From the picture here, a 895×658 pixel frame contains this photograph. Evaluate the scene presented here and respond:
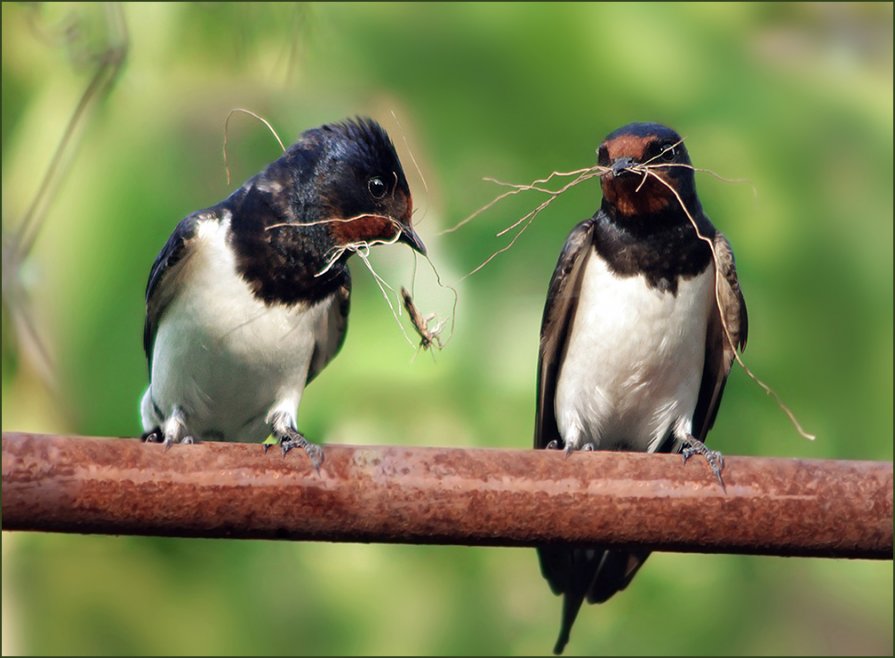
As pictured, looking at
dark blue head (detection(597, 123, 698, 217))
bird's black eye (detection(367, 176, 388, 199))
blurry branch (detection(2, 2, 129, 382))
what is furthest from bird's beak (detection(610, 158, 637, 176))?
blurry branch (detection(2, 2, 129, 382))

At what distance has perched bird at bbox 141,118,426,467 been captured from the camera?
77.3 inches

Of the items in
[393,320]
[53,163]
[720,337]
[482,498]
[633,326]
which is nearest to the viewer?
[482,498]

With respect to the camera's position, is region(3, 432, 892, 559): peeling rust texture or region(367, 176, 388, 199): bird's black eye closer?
region(3, 432, 892, 559): peeling rust texture

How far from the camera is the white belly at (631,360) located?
82.0 inches

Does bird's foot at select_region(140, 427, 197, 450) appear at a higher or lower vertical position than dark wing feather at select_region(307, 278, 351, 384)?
lower

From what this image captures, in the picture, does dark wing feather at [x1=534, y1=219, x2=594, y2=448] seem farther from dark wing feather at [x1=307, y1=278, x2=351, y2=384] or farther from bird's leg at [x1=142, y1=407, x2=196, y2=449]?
bird's leg at [x1=142, y1=407, x2=196, y2=449]

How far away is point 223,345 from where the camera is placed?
6.60 feet

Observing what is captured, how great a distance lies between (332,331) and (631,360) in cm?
49

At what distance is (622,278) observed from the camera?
6.82ft

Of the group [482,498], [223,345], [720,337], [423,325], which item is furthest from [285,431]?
[482,498]

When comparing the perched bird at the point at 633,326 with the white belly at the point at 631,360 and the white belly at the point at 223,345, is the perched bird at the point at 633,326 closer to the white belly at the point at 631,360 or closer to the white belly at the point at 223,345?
the white belly at the point at 631,360

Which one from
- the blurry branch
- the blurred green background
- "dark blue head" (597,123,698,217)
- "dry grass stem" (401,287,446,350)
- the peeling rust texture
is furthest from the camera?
the blurred green background

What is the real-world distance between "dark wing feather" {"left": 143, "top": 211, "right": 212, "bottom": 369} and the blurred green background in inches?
20.8

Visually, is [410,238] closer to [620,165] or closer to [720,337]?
[620,165]
